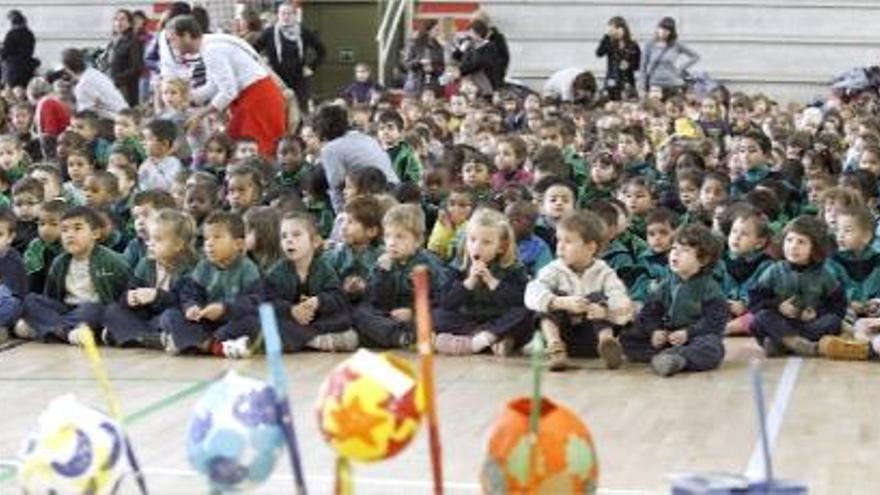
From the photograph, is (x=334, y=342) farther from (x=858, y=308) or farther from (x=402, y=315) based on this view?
(x=858, y=308)

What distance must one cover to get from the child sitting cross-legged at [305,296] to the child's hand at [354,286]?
0.29 ft

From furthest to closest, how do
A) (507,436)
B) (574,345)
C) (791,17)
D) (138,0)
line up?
(138,0) < (791,17) < (574,345) < (507,436)

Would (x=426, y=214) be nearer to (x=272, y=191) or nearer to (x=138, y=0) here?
(x=272, y=191)

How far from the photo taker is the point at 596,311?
9133 mm

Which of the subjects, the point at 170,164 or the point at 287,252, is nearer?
the point at 287,252

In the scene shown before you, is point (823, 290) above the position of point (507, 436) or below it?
below

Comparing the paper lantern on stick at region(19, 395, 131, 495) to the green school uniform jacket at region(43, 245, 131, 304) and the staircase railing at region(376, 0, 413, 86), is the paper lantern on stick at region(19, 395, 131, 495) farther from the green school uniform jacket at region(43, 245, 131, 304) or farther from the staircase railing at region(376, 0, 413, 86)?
the staircase railing at region(376, 0, 413, 86)

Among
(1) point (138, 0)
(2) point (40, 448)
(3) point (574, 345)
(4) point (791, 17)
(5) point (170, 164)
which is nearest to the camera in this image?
(2) point (40, 448)

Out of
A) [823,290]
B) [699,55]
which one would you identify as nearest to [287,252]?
[823,290]

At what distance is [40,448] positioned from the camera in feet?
15.5

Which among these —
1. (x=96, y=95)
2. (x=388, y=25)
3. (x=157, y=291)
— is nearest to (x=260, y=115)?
(x=96, y=95)

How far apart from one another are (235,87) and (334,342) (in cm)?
384

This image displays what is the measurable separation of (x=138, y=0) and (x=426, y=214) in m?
14.9

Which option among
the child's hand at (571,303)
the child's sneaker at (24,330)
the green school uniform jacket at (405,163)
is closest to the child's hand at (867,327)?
the child's hand at (571,303)
